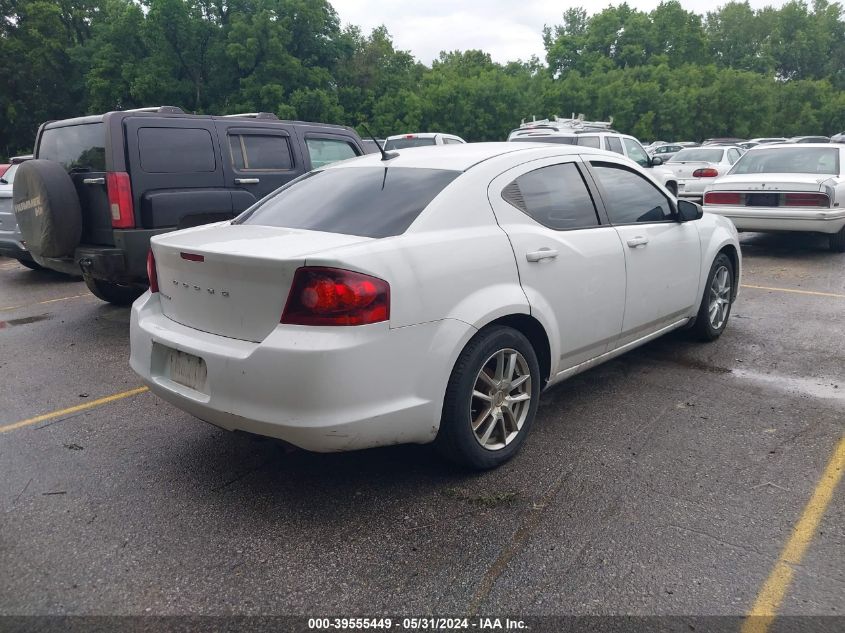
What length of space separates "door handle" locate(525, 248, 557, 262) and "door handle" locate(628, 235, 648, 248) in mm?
844

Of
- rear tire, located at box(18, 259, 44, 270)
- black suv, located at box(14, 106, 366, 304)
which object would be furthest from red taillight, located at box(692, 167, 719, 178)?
rear tire, located at box(18, 259, 44, 270)

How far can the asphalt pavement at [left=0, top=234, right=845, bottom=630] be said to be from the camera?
8.48ft

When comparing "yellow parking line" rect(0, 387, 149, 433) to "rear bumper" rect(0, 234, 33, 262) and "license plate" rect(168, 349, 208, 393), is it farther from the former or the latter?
"rear bumper" rect(0, 234, 33, 262)

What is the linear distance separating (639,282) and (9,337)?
5.67 m

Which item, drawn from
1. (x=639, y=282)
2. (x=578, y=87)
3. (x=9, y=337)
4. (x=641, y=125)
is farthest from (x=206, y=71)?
(x=639, y=282)

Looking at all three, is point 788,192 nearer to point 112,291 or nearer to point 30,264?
point 112,291

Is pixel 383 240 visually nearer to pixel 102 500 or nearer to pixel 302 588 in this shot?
pixel 302 588

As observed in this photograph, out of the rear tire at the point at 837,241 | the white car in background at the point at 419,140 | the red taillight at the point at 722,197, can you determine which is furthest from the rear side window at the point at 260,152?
the white car in background at the point at 419,140

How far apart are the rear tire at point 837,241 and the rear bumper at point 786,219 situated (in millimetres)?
207

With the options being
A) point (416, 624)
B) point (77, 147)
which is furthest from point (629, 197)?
point (77, 147)

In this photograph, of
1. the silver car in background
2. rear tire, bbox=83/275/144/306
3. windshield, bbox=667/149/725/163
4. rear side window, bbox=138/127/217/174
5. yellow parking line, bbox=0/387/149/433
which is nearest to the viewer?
yellow parking line, bbox=0/387/149/433

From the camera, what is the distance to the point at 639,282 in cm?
445

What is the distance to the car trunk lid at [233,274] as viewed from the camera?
3.02m

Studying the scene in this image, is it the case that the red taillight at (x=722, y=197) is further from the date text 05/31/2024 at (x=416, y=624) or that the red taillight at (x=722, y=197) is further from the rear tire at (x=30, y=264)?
the rear tire at (x=30, y=264)
